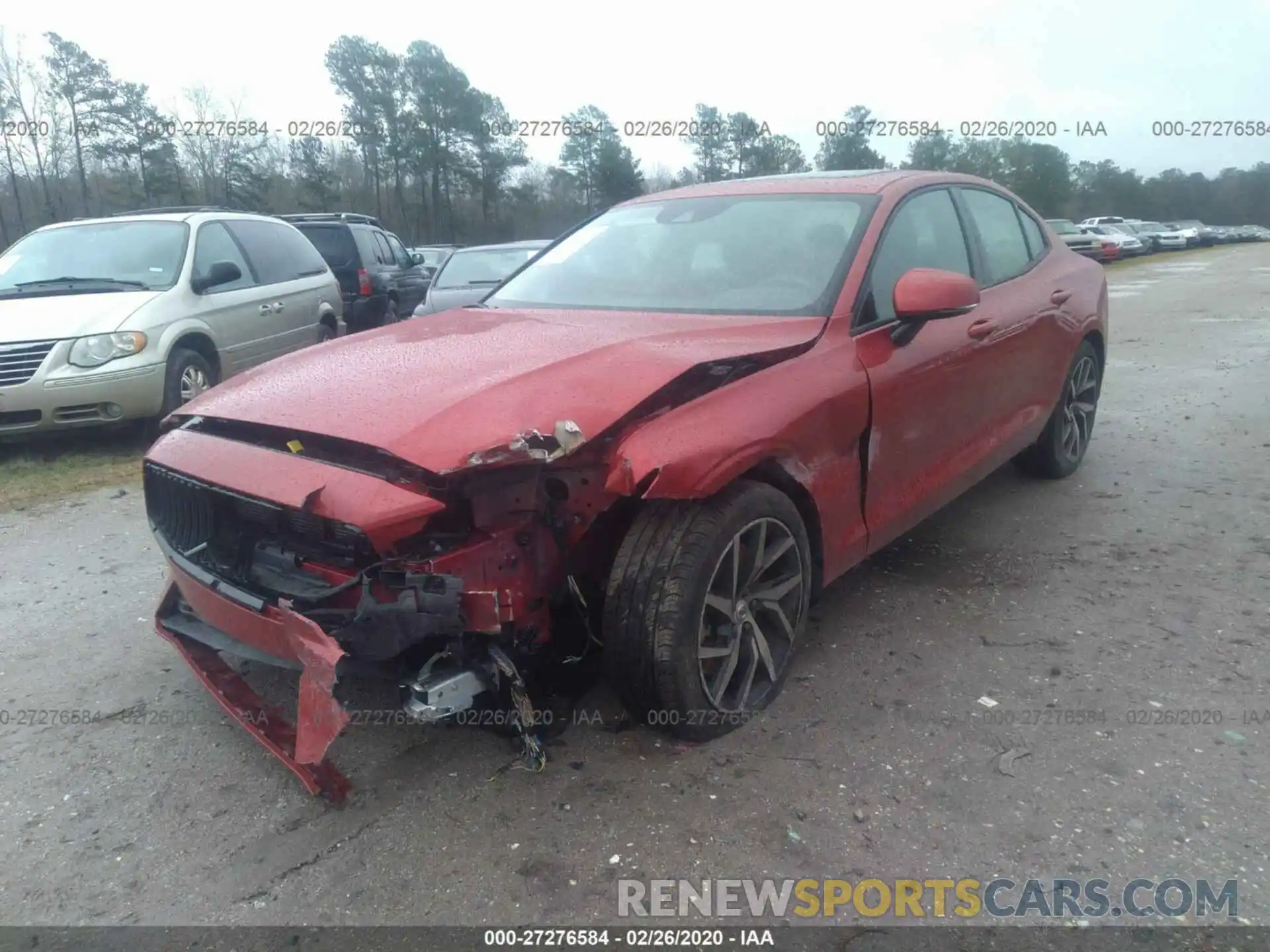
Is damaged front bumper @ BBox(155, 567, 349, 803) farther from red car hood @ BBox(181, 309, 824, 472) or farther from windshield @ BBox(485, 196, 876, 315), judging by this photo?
windshield @ BBox(485, 196, 876, 315)

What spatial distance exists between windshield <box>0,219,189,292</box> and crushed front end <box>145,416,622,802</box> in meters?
4.95

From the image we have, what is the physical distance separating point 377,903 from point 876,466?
2.12 m

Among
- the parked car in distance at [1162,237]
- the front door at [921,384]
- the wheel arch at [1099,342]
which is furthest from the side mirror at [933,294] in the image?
the parked car in distance at [1162,237]

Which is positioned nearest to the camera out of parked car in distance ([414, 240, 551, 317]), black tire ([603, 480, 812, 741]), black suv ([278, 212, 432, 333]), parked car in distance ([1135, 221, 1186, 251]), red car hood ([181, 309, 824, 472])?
red car hood ([181, 309, 824, 472])

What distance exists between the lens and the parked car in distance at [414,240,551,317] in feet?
30.6

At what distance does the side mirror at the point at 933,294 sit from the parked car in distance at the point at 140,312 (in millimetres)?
5327

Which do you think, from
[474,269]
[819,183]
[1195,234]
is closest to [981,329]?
[819,183]

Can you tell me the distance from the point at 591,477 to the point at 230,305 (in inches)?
229

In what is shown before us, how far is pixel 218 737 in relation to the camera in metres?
2.99

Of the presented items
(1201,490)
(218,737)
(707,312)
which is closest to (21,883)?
(218,737)

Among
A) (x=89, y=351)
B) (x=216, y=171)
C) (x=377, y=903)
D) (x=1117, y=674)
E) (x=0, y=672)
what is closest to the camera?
(x=377, y=903)

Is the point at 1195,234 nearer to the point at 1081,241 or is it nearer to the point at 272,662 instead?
the point at 1081,241

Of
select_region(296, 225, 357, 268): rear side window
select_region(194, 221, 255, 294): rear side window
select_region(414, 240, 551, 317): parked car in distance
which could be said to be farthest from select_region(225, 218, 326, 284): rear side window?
select_region(296, 225, 357, 268): rear side window

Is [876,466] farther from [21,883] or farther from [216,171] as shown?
[216,171]
